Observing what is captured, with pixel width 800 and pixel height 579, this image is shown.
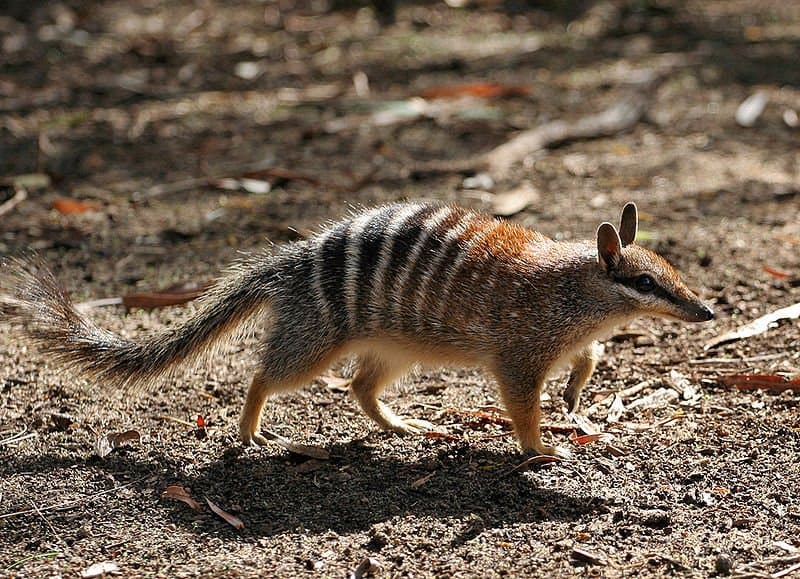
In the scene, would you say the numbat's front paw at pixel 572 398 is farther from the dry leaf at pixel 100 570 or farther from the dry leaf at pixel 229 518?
the dry leaf at pixel 100 570

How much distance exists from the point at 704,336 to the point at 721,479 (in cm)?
147

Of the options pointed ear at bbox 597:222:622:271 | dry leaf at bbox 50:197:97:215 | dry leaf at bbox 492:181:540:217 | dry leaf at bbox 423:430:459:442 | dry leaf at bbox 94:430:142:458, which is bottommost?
dry leaf at bbox 423:430:459:442

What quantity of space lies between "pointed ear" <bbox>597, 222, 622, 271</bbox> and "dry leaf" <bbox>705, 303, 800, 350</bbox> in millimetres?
1211

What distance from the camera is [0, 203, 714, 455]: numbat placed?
4680 mm

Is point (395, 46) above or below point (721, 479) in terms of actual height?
above

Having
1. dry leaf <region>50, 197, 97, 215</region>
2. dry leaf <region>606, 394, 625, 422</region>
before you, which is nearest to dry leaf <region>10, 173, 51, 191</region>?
dry leaf <region>50, 197, 97, 215</region>

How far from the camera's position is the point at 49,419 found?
4.92 meters

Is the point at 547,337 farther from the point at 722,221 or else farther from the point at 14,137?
the point at 14,137

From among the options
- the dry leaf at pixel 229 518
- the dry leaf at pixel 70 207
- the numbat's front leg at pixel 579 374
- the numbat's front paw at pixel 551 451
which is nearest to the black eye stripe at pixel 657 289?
the numbat's front leg at pixel 579 374

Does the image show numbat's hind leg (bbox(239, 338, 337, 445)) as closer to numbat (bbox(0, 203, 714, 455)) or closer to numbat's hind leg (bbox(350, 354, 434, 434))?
numbat (bbox(0, 203, 714, 455))

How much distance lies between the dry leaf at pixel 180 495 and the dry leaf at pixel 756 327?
276cm

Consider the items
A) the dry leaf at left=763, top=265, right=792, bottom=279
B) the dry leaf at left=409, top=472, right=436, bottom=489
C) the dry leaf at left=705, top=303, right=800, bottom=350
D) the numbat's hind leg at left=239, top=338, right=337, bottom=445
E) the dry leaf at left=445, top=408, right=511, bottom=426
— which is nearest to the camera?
the dry leaf at left=409, top=472, right=436, bottom=489

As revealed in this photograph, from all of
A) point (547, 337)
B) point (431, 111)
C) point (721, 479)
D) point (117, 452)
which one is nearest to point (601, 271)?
point (547, 337)

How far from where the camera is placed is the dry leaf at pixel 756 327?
5.62 m
